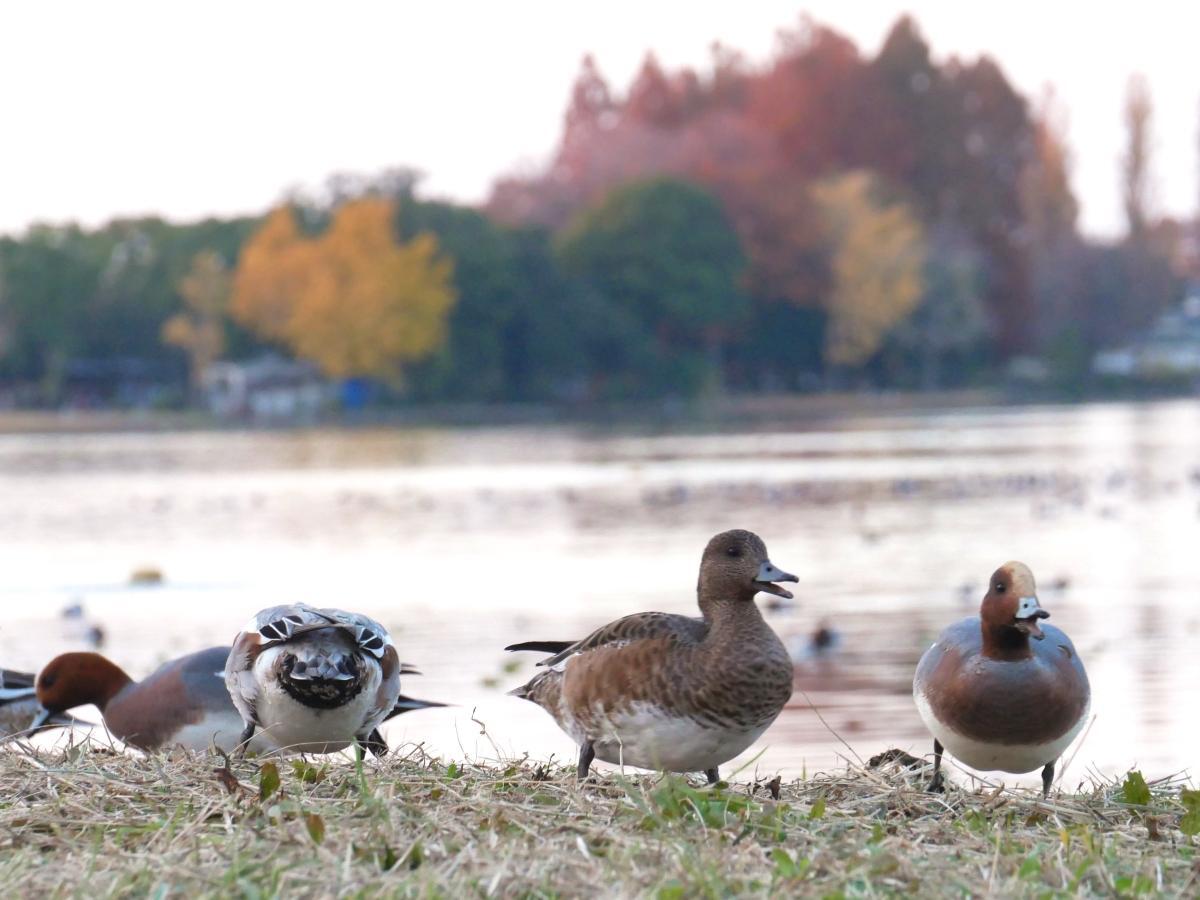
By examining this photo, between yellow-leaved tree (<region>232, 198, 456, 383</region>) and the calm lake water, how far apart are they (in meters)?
30.0

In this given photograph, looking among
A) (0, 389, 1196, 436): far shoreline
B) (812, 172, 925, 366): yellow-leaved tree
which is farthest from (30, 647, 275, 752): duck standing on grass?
(812, 172, 925, 366): yellow-leaved tree

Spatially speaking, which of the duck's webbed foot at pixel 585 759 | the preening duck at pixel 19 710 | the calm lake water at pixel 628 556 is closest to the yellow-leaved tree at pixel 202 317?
the calm lake water at pixel 628 556

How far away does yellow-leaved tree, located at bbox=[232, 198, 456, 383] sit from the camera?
72.1 m

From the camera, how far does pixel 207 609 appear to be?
52.8ft

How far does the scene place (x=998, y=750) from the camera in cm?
562

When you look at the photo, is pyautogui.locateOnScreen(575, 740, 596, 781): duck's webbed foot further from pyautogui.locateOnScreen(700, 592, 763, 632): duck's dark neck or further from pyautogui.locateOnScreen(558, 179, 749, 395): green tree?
pyautogui.locateOnScreen(558, 179, 749, 395): green tree

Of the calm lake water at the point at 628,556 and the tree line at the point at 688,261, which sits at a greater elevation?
the tree line at the point at 688,261

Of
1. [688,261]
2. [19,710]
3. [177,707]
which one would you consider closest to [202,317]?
[688,261]

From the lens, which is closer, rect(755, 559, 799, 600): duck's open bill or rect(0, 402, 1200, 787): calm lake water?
rect(755, 559, 799, 600): duck's open bill

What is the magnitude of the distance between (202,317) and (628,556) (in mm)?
59157

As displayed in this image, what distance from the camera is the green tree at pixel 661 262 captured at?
77250mm

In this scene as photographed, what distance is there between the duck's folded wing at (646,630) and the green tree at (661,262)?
70.4 m

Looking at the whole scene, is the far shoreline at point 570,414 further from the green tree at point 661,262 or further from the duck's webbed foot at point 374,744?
the duck's webbed foot at point 374,744

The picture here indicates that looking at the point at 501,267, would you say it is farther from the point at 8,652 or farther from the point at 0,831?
the point at 0,831
